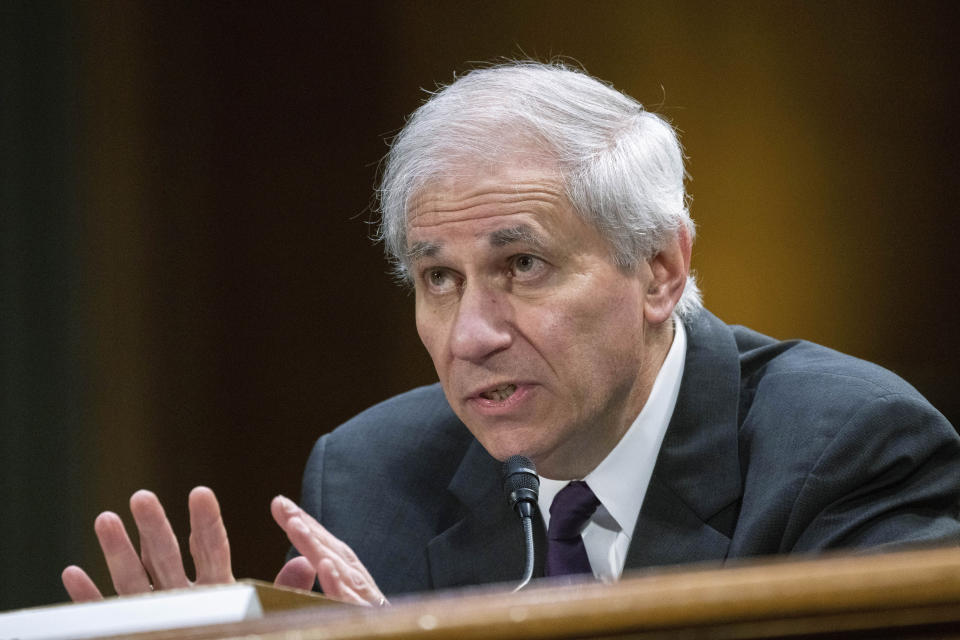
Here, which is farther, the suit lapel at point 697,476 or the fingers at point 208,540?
the suit lapel at point 697,476

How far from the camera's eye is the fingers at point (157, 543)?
5.07 feet

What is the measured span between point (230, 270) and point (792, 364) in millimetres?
2109

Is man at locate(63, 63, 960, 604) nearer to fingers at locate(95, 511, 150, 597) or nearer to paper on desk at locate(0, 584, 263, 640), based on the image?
fingers at locate(95, 511, 150, 597)

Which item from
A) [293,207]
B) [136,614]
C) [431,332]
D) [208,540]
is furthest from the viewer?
[293,207]

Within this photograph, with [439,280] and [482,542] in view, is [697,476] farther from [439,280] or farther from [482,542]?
[439,280]

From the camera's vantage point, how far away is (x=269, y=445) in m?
3.52

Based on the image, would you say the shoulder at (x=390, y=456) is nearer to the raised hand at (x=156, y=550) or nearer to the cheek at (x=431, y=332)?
the cheek at (x=431, y=332)

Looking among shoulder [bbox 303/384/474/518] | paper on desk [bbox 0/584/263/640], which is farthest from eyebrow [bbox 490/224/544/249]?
paper on desk [bbox 0/584/263/640]

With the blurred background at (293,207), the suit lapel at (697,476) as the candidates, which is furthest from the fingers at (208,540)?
the blurred background at (293,207)

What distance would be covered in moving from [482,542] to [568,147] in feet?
2.14

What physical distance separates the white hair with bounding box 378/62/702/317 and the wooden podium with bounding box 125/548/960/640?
122 centimetres

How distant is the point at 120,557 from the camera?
5.20ft

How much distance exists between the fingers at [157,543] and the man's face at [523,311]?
1.54ft

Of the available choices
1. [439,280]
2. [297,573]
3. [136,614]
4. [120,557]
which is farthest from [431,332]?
[136,614]
